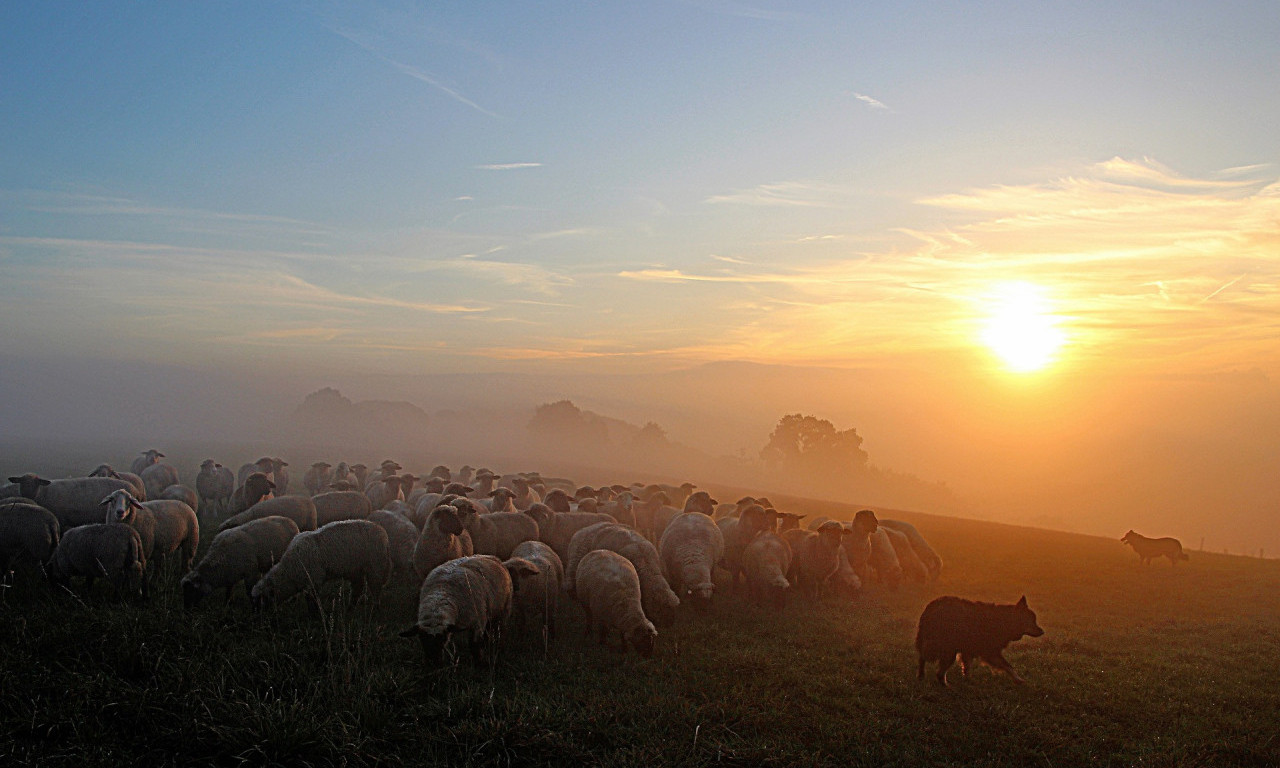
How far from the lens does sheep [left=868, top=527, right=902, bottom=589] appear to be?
17641mm

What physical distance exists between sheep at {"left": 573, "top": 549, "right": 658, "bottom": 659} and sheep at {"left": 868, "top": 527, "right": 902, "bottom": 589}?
8994mm

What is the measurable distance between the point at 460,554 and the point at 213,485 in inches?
746

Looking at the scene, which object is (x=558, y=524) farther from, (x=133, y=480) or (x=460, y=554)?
(x=133, y=480)

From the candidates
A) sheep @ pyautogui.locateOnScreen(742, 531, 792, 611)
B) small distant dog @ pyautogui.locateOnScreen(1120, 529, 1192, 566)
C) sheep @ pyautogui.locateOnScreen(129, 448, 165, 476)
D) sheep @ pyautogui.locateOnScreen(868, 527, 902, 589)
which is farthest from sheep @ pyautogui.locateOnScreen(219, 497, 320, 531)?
small distant dog @ pyautogui.locateOnScreen(1120, 529, 1192, 566)

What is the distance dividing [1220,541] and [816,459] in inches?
2686

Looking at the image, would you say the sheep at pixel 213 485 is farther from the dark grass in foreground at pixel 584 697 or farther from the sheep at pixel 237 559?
the dark grass in foreground at pixel 584 697

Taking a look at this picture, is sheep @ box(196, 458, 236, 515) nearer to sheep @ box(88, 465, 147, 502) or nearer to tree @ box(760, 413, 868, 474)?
sheep @ box(88, 465, 147, 502)

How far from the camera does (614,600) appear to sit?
1087 centimetres

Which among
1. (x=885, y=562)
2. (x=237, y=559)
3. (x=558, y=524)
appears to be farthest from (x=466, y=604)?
(x=885, y=562)

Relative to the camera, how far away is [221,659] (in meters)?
8.09

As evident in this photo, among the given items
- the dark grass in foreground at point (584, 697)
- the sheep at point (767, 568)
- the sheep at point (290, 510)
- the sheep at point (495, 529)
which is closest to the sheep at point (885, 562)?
the sheep at point (767, 568)

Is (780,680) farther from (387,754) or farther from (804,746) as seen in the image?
(387,754)

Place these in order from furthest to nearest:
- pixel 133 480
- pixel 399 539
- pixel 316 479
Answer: pixel 316 479 → pixel 133 480 → pixel 399 539

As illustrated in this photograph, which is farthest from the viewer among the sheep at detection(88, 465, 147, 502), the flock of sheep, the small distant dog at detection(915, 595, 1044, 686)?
the sheep at detection(88, 465, 147, 502)
